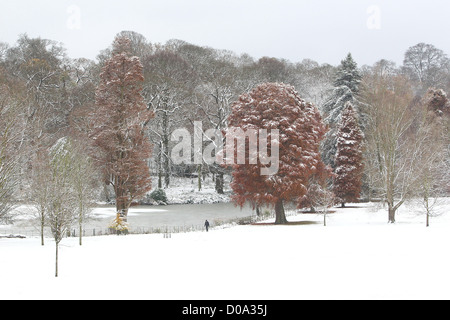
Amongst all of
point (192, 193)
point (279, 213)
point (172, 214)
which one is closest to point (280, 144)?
point (279, 213)

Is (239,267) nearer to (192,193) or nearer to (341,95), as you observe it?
(192,193)

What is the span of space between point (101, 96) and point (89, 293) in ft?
64.1

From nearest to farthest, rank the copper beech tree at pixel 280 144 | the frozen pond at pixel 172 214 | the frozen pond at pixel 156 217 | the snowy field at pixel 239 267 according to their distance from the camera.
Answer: the snowy field at pixel 239 267, the copper beech tree at pixel 280 144, the frozen pond at pixel 156 217, the frozen pond at pixel 172 214

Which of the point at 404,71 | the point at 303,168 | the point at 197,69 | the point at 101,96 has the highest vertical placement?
the point at 404,71

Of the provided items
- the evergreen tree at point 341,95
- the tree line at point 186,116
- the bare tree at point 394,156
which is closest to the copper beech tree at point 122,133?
the tree line at point 186,116

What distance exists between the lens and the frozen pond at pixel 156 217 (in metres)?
30.5

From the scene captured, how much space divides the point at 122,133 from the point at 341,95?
31808 mm

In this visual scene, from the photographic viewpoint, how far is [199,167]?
54125 mm

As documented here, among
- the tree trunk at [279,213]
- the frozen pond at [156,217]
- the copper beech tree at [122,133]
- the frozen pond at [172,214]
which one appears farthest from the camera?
the frozen pond at [172,214]

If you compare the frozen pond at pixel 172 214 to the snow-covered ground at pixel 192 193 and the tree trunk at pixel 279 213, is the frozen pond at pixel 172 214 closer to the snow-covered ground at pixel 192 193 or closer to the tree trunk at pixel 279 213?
the snow-covered ground at pixel 192 193

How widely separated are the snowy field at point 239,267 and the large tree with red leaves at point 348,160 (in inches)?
755
